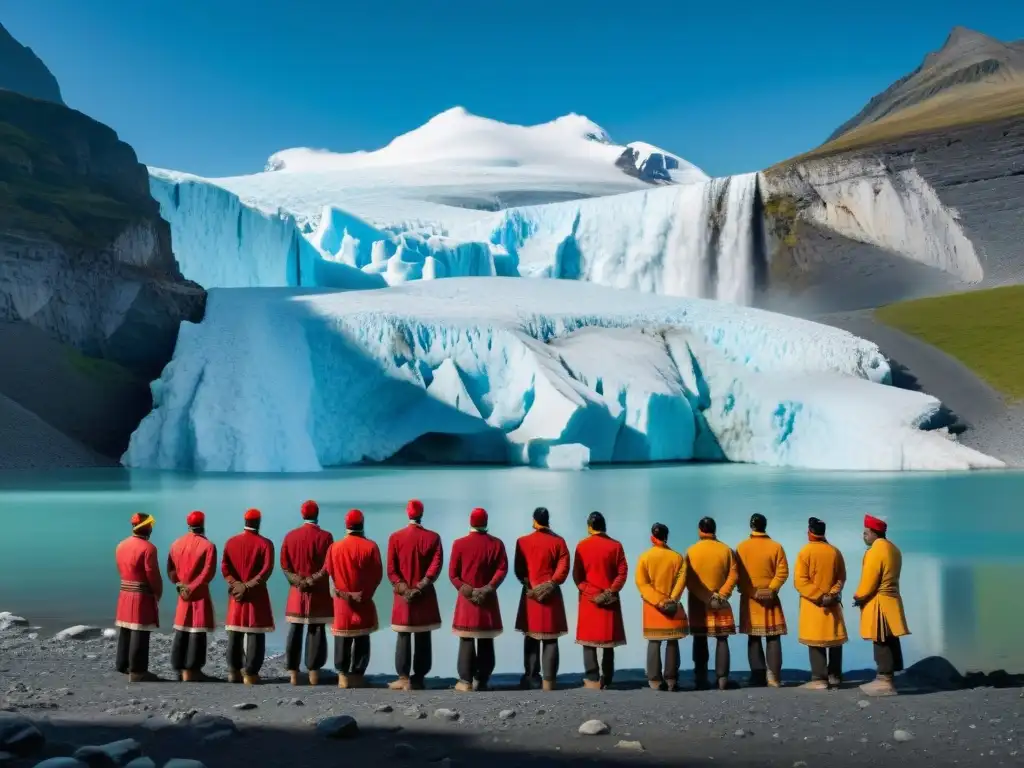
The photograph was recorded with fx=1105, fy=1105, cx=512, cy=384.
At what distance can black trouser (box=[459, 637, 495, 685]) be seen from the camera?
5.58 metres

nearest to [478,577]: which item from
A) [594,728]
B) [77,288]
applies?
[594,728]

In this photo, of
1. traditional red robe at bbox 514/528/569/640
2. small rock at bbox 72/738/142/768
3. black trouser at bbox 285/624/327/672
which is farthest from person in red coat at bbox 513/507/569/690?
small rock at bbox 72/738/142/768

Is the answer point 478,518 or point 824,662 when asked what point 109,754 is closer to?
point 478,518

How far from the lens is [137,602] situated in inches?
226

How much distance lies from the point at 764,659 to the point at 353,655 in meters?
2.16

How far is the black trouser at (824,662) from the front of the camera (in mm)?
5594

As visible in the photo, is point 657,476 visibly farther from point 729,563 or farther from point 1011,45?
point 1011,45

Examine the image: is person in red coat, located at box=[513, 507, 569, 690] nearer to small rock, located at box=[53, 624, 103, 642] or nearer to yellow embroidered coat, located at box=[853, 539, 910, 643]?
yellow embroidered coat, located at box=[853, 539, 910, 643]

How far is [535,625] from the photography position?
563 cm

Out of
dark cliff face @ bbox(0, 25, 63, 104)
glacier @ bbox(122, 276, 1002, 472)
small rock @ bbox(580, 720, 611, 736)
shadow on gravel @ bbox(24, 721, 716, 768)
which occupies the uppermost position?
dark cliff face @ bbox(0, 25, 63, 104)

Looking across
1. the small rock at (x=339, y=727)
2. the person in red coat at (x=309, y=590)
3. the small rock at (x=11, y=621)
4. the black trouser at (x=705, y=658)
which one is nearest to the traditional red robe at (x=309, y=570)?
the person in red coat at (x=309, y=590)

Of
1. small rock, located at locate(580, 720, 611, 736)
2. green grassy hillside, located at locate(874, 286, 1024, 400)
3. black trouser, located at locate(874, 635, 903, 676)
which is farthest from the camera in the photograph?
green grassy hillside, located at locate(874, 286, 1024, 400)

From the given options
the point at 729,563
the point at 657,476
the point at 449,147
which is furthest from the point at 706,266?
the point at 449,147

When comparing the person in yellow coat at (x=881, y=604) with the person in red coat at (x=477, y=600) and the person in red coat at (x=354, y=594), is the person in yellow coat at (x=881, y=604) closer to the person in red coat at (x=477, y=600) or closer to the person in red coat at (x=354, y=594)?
the person in red coat at (x=477, y=600)
